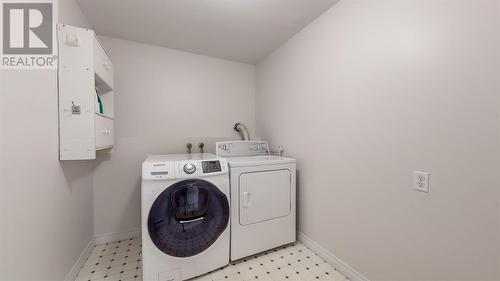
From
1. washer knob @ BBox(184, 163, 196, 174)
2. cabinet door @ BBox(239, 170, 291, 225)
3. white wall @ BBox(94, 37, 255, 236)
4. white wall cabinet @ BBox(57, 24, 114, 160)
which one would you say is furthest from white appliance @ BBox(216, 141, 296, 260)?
white wall cabinet @ BBox(57, 24, 114, 160)

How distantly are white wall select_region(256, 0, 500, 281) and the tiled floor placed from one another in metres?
0.21

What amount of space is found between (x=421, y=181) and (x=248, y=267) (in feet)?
4.86

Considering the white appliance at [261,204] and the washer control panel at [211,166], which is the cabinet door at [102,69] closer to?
the washer control panel at [211,166]

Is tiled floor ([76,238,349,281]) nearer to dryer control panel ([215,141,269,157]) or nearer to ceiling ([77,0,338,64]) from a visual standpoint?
dryer control panel ([215,141,269,157])

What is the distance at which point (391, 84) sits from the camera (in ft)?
4.25

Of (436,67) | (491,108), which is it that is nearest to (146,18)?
(436,67)

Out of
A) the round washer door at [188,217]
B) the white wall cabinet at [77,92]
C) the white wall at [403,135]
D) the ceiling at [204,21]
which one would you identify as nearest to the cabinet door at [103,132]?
the white wall cabinet at [77,92]

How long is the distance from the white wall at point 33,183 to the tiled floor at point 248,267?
0.92 feet

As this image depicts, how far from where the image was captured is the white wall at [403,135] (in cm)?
95

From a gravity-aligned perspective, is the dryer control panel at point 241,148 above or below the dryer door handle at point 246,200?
above

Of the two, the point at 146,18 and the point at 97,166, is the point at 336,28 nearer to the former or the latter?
the point at 146,18

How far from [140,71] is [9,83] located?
1.42m

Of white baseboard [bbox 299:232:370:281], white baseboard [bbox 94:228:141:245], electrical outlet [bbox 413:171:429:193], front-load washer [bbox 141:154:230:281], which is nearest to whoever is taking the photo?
electrical outlet [bbox 413:171:429:193]

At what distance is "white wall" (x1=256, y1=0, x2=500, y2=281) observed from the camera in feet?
3.10
